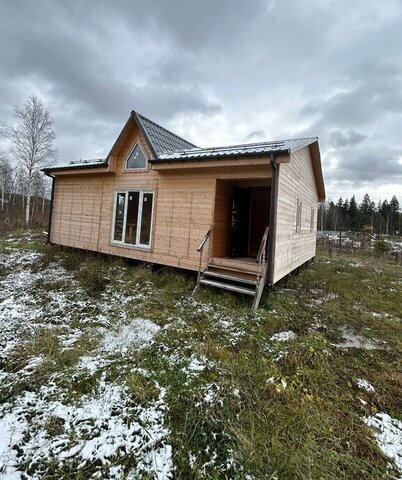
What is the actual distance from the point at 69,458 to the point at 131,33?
1226cm

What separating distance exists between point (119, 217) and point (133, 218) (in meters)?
0.66

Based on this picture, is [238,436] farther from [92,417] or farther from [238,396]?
[92,417]

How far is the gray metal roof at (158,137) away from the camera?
7.84 m

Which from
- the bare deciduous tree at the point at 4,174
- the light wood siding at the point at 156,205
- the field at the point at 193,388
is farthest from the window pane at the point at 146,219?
the bare deciduous tree at the point at 4,174

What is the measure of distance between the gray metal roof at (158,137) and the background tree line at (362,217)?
1587 inches

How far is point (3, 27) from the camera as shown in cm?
1179

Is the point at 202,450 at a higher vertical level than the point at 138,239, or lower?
lower

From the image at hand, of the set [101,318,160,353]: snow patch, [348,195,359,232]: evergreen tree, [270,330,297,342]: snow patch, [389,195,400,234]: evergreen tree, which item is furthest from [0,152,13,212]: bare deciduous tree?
[389,195,400,234]: evergreen tree

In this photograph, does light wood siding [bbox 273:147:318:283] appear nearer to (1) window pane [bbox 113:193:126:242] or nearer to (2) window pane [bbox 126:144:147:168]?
(2) window pane [bbox 126:144:147:168]

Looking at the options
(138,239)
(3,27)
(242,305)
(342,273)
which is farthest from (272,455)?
(3,27)

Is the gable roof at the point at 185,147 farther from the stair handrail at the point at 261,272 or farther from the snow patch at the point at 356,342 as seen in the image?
the snow patch at the point at 356,342

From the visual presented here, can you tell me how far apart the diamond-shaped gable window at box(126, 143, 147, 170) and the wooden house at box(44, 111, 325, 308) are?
3 cm

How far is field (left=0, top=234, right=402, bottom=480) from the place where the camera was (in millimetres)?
2143

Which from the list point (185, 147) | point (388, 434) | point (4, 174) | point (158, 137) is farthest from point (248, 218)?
point (4, 174)
